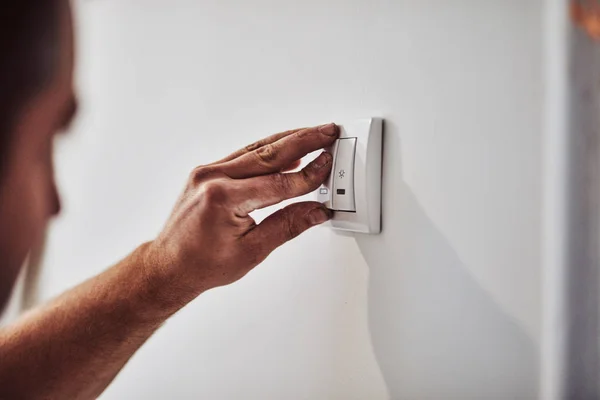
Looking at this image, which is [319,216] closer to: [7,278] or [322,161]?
[322,161]

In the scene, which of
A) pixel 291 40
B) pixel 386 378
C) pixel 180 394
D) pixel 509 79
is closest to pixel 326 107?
pixel 291 40

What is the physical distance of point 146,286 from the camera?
1.98 ft

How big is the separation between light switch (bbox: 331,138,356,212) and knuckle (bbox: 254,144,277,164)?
70 millimetres

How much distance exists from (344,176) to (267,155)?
89 millimetres

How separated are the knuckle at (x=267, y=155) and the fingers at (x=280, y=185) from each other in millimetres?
17

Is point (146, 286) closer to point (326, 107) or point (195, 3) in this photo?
point (326, 107)

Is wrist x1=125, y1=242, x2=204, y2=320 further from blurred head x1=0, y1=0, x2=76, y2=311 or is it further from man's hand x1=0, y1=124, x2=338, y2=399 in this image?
blurred head x1=0, y1=0, x2=76, y2=311

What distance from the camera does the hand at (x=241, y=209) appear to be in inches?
20.2

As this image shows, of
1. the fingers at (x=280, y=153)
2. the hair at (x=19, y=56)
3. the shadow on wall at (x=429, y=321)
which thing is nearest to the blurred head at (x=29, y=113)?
the hair at (x=19, y=56)

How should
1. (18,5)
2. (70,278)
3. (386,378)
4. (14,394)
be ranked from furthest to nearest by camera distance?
(18,5) → (70,278) → (14,394) → (386,378)

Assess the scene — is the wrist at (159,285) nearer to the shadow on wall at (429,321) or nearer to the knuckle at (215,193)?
the knuckle at (215,193)

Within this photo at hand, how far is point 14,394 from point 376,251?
0.59 meters

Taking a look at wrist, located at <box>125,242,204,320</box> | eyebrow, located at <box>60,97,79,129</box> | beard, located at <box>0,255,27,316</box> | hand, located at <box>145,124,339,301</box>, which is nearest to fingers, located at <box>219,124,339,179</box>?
hand, located at <box>145,124,339,301</box>

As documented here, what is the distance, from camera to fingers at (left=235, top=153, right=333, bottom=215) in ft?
1.68
